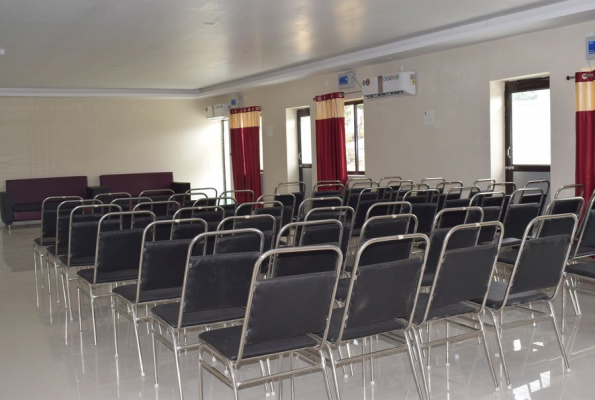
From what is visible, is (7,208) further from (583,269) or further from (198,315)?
(583,269)

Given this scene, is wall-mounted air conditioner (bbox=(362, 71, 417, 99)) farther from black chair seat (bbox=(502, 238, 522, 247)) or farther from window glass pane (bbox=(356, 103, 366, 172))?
black chair seat (bbox=(502, 238, 522, 247))

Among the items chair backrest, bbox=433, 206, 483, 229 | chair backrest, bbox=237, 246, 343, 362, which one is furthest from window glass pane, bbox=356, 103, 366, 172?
chair backrest, bbox=237, 246, 343, 362

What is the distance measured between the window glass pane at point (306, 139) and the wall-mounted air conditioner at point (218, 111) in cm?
254

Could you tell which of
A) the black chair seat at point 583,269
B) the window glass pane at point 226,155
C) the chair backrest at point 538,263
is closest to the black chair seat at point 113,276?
the chair backrest at point 538,263

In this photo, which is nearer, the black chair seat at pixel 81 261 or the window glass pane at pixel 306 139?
the black chair seat at pixel 81 261

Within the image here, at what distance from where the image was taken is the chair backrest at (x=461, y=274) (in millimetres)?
3037

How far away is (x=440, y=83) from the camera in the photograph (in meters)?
9.01

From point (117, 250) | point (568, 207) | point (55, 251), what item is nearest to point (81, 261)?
point (55, 251)

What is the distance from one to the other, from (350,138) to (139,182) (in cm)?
547

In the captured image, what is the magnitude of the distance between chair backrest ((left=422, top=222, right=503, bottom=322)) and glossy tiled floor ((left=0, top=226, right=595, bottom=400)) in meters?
0.59

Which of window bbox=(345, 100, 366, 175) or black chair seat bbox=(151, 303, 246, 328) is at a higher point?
window bbox=(345, 100, 366, 175)

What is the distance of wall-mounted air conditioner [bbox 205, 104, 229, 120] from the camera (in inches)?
573

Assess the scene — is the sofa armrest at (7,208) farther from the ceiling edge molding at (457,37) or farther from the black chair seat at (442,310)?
the black chair seat at (442,310)

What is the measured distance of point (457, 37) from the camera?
776 centimetres
